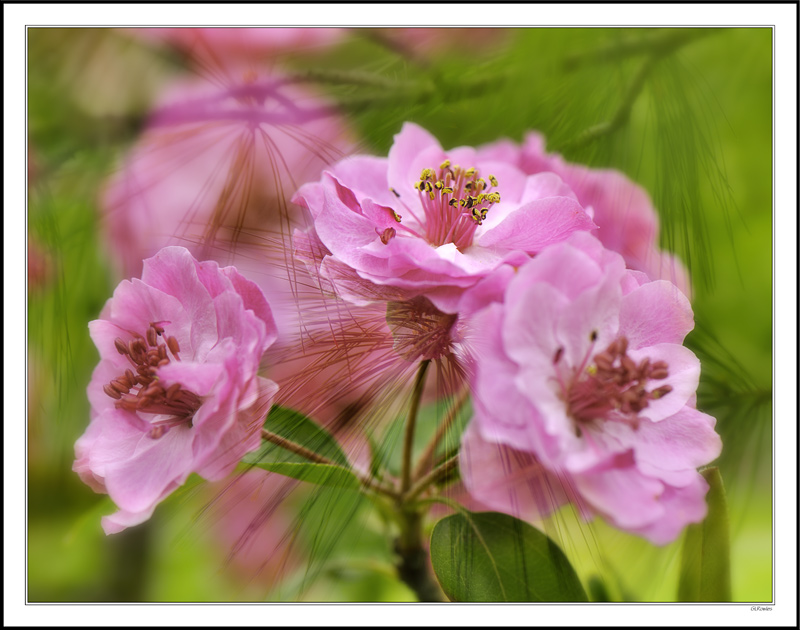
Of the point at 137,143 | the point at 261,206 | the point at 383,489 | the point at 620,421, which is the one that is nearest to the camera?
the point at 620,421

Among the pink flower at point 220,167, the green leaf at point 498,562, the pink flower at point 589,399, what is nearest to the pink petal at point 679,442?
the pink flower at point 589,399

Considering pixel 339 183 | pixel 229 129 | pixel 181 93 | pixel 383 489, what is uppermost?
pixel 181 93

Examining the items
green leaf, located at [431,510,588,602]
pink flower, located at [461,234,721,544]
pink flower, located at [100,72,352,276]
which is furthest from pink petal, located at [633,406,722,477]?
pink flower, located at [100,72,352,276]

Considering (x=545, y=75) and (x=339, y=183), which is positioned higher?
(x=545, y=75)

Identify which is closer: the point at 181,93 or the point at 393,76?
the point at 393,76

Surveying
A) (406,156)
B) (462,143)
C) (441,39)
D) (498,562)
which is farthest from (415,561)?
(441,39)

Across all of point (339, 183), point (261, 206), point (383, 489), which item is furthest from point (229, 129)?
point (383, 489)

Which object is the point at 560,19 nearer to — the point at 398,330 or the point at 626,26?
the point at 626,26

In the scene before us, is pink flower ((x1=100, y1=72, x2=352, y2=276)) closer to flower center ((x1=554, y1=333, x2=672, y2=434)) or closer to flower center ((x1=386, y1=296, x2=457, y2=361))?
flower center ((x1=386, y1=296, x2=457, y2=361))
